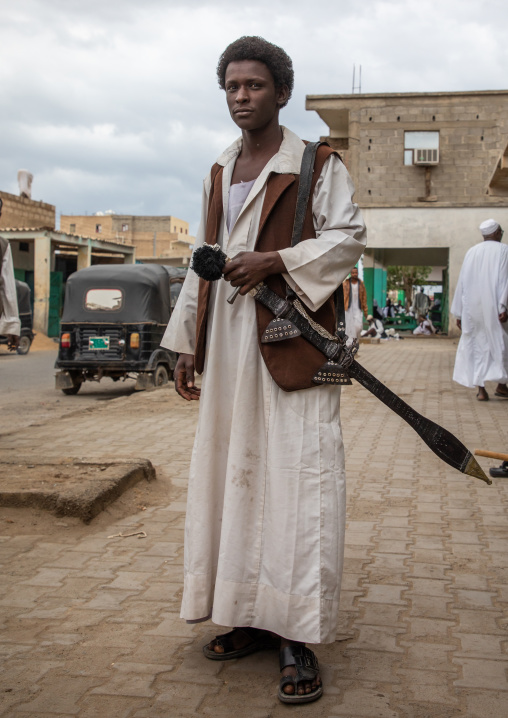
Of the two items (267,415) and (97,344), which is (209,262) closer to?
(267,415)

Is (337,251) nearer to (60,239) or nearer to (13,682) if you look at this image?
(13,682)

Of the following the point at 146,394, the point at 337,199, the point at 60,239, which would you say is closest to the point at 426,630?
the point at 337,199

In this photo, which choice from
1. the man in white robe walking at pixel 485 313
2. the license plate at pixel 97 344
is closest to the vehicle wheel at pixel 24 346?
the license plate at pixel 97 344

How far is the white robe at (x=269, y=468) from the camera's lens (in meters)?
2.53

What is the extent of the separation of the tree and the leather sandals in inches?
1858

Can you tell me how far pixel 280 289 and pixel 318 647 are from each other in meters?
1.30

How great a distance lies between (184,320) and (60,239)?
27.4 m

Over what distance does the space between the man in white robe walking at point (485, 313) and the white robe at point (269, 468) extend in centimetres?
701

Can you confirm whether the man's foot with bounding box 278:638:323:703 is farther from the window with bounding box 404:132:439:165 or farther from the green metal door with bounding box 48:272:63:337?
the window with bounding box 404:132:439:165

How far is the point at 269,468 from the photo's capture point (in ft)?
8.48

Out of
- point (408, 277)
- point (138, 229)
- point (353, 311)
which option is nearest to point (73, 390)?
point (353, 311)

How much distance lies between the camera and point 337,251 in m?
2.63

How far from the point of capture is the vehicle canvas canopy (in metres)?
12.8

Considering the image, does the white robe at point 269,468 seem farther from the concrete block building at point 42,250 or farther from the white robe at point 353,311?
the concrete block building at point 42,250
